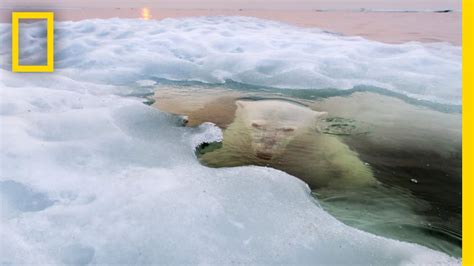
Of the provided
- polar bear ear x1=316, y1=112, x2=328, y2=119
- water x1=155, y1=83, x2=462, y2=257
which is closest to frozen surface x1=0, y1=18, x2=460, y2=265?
water x1=155, y1=83, x2=462, y2=257

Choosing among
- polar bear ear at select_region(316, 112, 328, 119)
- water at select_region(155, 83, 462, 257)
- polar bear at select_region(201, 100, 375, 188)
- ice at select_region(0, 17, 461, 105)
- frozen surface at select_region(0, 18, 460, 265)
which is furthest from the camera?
ice at select_region(0, 17, 461, 105)

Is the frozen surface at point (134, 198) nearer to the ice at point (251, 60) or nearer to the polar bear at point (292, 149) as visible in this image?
the polar bear at point (292, 149)

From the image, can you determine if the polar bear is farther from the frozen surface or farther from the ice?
the ice

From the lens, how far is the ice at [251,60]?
625 centimetres

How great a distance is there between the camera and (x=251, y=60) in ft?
23.5

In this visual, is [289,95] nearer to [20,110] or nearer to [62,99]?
[62,99]

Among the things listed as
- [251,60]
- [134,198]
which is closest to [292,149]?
[134,198]

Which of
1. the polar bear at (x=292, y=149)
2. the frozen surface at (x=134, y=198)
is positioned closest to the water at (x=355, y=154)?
the polar bear at (x=292, y=149)

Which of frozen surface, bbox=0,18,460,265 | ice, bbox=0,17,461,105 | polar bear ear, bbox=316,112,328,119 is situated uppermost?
ice, bbox=0,17,461,105

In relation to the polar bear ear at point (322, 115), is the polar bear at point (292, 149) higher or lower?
lower

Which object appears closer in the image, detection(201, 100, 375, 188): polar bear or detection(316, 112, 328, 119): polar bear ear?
detection(201, 100, 375, 188): polar bear

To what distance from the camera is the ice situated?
6.25m

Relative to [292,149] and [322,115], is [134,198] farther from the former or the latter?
[322,115]

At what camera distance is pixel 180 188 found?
109 inches
